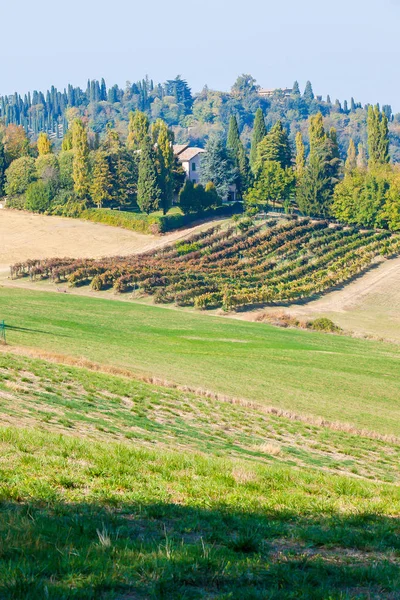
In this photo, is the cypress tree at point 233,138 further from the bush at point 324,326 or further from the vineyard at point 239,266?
the bush at point 324,326

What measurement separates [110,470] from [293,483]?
120 inches

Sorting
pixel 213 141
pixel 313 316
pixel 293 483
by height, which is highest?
pixel 213 141

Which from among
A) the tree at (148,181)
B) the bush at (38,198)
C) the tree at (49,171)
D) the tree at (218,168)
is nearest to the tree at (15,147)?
the tree at (49,171)

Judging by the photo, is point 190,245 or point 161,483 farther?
point 190,245

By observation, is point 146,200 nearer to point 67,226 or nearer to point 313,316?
point 67,226

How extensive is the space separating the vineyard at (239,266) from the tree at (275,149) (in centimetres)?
1353

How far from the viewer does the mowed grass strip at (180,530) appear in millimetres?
7688

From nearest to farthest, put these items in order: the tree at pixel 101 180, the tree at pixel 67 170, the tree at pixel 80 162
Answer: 1. the tree at pixel 101 180
2. the tree at pixel 80 162
3. the tree at pixel 67 170

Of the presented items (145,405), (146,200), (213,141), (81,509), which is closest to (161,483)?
(81,509)

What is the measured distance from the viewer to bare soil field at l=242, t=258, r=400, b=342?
199 feet

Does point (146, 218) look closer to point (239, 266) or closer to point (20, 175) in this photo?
point (239, 266)

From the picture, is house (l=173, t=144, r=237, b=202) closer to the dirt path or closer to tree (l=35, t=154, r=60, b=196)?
tree (l=35, t=154, r=60, b=196)

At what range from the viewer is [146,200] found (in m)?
94.6

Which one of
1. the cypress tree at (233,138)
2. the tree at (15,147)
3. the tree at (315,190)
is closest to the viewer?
the tree at (315,190)
